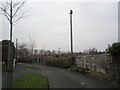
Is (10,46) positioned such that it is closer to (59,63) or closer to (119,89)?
(119,89)

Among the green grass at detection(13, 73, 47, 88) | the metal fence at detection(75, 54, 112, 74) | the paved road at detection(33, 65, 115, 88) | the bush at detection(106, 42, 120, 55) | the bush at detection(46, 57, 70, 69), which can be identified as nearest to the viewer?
the green grass at detection(13, 73, 47, 88)

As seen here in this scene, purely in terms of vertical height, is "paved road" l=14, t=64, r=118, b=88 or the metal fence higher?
the metal fence

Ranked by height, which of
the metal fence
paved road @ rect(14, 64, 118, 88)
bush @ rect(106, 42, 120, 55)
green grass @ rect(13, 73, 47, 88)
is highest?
bush @ rect(106, 42, 120, 55)

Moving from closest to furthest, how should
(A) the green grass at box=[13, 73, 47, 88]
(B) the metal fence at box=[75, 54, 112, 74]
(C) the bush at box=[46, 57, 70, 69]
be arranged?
(A) the green grass at box=[13, 73, 47, 88] < (B) the metal fence at box=[75, 54, 112, 74] < (C) the bush at box=[46, 57, 70, 69]

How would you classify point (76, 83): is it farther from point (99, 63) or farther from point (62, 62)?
point (62, 62)

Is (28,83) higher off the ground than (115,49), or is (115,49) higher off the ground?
(115,49)

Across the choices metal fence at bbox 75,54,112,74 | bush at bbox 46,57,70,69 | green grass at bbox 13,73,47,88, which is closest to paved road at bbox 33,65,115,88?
green grass at bbox 13,73,47,88

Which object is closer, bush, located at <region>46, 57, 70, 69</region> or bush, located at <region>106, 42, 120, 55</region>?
bush, located at <region>106, 42, 120, 55</region>

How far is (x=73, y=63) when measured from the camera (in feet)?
93.1

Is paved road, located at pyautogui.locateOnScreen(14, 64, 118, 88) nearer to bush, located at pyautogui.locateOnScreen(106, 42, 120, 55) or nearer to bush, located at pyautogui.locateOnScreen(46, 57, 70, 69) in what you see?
bush, located at pyautogui.locateOnScreen(106, 42, 120, 55)

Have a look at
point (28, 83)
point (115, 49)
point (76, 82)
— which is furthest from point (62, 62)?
point (28, 83)

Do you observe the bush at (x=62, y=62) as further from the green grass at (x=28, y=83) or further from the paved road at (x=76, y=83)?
the green grass at (x=28, y=83)

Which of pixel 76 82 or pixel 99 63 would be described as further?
pixel 99 63

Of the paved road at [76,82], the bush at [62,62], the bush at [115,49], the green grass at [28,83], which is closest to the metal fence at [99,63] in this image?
the bush at [115,49]
